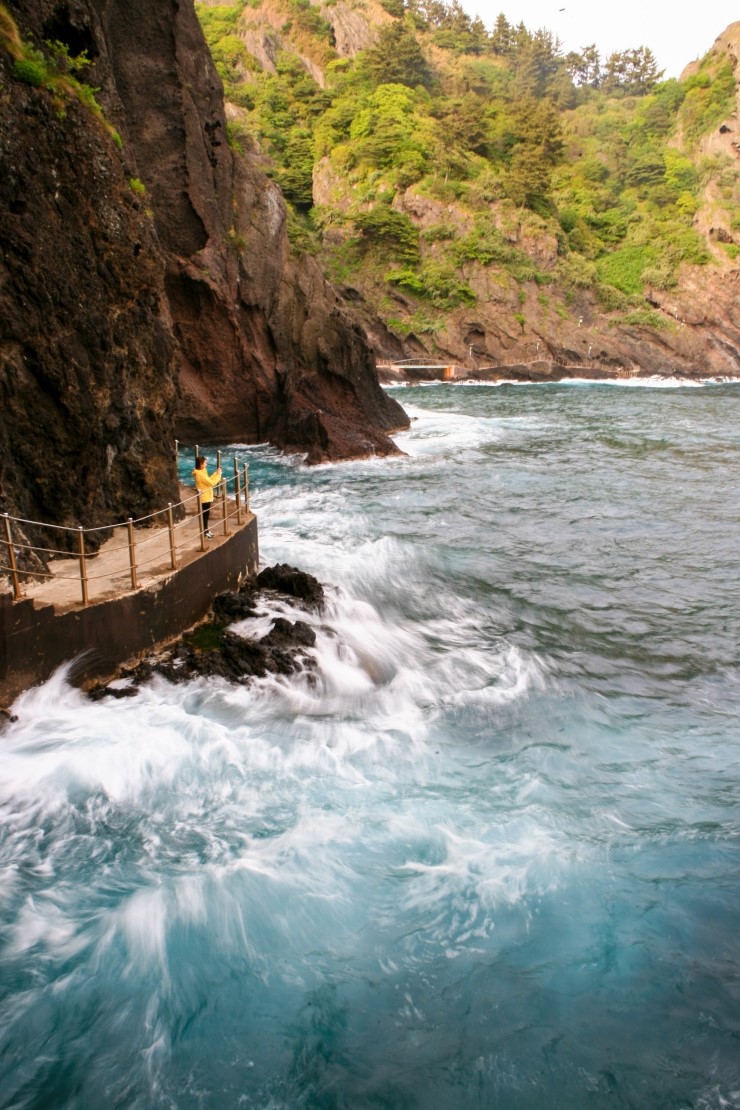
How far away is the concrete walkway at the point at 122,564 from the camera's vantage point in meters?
9.60

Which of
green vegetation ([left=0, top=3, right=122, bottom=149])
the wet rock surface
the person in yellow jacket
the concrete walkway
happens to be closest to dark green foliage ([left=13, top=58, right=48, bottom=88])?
green vegetation ([left=0, top=3, right=122, bottom=149])

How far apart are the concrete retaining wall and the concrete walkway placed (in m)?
0.14

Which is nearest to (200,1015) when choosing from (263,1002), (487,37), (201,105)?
(263,1002)

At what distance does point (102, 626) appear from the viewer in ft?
30.9

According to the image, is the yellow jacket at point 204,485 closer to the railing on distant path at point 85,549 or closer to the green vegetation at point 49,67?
the railing on distant path at point 85,549

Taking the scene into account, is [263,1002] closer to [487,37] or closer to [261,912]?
[261,912]

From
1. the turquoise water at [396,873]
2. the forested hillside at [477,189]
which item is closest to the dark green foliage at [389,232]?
the forested hillside at [477,189]

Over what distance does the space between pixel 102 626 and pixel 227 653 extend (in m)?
1.62

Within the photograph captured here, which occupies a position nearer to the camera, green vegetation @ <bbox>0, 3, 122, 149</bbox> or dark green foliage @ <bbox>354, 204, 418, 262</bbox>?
green vegetation @ <bbox>0, 3, 122, 149</bbox>

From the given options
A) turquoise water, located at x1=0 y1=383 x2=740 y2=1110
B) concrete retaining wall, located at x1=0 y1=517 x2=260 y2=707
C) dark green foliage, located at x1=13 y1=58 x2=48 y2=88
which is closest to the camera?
turquoise water, located at x1=0 y1=383 x2=740 y2=1110

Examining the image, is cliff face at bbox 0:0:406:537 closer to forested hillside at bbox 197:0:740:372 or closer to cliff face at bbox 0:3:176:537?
cliff face at bbox 0:3:176:537

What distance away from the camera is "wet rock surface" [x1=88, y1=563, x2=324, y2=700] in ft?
31.9

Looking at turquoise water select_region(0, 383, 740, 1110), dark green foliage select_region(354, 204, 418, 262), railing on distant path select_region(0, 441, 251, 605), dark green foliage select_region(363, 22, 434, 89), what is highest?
dark green foliage select_region(363, 22, 434, 89)

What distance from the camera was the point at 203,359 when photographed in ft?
87.0
